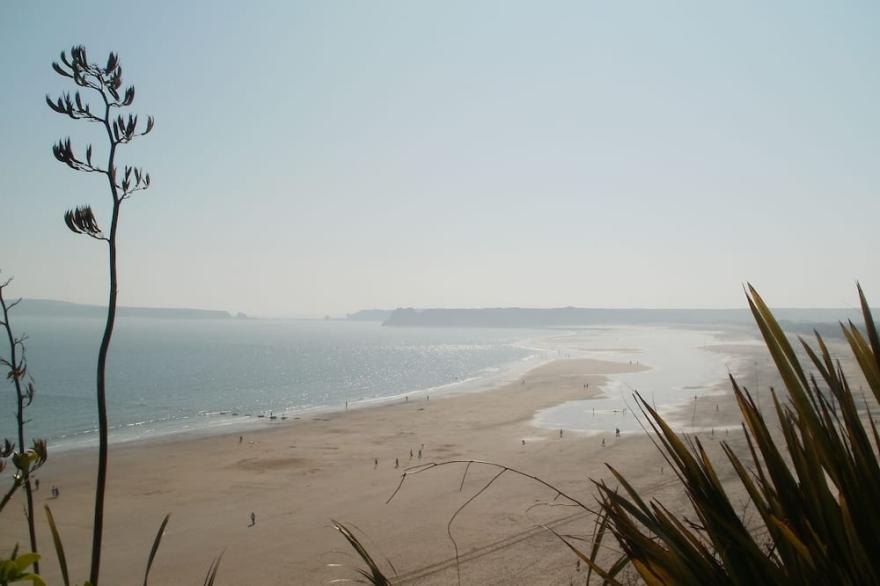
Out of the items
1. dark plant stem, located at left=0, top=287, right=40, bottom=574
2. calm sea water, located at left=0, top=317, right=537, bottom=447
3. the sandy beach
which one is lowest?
calm sea water, located at left=0, top=317, right=537, bottom=447

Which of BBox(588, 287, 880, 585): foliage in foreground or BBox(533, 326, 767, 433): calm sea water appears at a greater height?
BBox(588, 287, 880, 585): foliage in foreground

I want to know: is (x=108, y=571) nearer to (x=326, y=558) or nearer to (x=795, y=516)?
(x=326, y=558)

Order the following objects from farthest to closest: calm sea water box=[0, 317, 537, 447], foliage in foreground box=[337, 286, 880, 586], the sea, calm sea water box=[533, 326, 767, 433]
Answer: calm sea water box=[0, 317, 537, 447], the sea, calm sea water box=[533, 326, 767, 433], foliage in foreground box=[337, 286, 880, 586]

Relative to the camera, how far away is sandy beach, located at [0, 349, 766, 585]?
554 inches

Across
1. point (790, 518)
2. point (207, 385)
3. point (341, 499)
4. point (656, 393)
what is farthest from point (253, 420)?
point (790, 518)

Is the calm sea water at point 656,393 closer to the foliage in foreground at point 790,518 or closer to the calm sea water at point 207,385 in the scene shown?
the foliage in foreground at point 790,518

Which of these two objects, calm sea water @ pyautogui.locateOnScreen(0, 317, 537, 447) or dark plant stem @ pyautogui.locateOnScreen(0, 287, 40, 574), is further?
calm sea water @ pyautogui.locateOnScreen(0, 317, 537, 447)

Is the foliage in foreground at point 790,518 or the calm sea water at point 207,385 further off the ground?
the foliage in foreground at point 790,518

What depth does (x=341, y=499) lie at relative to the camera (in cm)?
2014

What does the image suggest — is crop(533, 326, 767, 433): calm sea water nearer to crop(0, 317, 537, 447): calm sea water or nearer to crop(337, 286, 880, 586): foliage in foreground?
crop(337, 286, 880, 586): foliage in foreground

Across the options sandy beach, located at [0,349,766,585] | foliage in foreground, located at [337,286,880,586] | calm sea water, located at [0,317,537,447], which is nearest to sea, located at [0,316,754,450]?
calm sea water, located at [0,317,537,447]

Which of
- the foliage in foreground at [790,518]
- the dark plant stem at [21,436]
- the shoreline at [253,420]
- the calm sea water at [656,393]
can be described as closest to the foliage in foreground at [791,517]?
the foliage in foreground at [790,518]

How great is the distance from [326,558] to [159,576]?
3888 millimetres

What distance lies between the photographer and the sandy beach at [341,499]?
14062mm
